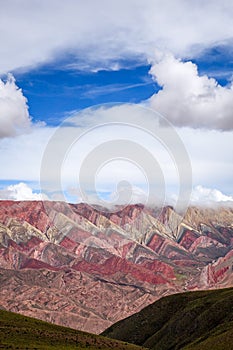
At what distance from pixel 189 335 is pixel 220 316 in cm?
1284

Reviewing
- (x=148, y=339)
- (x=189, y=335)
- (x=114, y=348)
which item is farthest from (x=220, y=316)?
(x=114, y=348)

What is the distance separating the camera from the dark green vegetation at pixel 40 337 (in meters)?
113

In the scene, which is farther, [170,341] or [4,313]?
[170,341]

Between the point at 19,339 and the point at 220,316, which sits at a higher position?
the point at 220,316

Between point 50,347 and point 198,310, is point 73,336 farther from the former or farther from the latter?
point 198,310

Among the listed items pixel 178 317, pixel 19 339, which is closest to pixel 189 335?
pixel 178 317

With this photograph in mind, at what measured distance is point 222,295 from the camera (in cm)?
19275

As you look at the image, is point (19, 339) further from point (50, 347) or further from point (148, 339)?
point (148, 339)

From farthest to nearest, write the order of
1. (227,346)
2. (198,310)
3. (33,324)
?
(198,310), (33,324), (227,346)

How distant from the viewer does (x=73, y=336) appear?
135 metres

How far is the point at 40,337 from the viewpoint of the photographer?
12369cm

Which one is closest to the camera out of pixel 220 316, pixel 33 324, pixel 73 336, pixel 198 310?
pixel 73 336

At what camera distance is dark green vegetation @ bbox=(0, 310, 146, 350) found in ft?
370

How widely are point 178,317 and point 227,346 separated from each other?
75.6 metres
